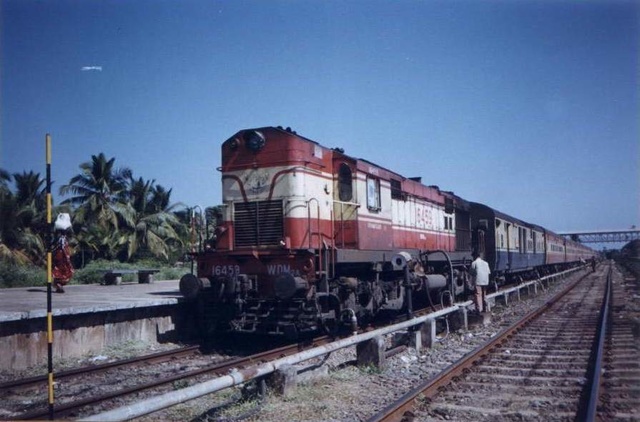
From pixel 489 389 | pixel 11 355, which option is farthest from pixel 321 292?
pixel 11 355

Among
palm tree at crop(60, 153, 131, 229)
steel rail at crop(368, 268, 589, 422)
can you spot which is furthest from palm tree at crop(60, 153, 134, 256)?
steel rail at crop(368, 268, 589, 422)

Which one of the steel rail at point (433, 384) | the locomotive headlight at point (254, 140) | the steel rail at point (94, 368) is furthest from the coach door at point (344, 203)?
the steel rail at point (94, 368)

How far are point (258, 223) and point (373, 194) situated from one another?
2.97m

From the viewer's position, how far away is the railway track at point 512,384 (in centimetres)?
538

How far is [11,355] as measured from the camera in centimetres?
804

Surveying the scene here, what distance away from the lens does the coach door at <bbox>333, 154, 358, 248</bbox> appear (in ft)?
34.7

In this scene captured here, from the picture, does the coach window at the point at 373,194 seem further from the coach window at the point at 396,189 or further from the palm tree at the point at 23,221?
the palm tree at the point at 23,221

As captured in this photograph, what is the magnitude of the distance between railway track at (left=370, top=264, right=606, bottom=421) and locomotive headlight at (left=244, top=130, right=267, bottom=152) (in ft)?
18.1

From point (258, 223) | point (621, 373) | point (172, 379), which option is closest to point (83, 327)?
point (172, 379)

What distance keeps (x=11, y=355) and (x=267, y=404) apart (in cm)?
497

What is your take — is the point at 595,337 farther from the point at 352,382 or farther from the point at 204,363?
the point at 204,363

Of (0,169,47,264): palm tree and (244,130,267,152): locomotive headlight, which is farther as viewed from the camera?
(0,169,47,264): palm tree

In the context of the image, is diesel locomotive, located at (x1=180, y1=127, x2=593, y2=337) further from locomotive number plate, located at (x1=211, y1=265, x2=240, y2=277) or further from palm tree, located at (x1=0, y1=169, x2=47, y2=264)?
palm tree, located at (x1=0, y1=169, x2=47, y2=264)

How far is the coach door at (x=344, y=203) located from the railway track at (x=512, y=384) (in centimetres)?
346
